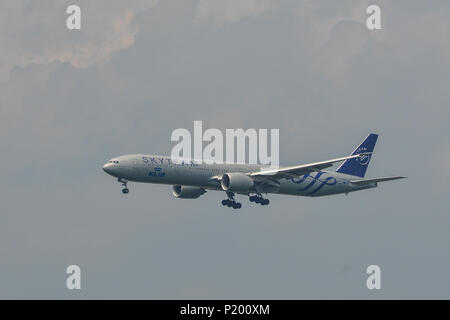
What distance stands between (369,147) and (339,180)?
856 centimetres

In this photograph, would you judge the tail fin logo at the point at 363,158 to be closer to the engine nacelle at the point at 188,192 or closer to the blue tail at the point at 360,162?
the blue tail at the point at 360,162

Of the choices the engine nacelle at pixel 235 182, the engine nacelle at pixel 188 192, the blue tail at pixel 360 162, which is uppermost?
the blue tail at pixel 360 162

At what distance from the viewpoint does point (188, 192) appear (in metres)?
143

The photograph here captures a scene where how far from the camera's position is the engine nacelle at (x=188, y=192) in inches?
5620

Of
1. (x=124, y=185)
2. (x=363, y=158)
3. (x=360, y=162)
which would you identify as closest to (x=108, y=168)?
(x=124, y=185)

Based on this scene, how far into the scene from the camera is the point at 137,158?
12738cm


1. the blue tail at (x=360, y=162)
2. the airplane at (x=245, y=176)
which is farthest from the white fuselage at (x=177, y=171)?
the blue tail at (x=360, y=162)

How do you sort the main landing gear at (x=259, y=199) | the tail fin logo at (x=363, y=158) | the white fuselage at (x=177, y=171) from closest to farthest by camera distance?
the white fuselage at (x=177, y=171), the main landing gear at (x=259, y=199), the tail fin logo at (x=363, y=158)

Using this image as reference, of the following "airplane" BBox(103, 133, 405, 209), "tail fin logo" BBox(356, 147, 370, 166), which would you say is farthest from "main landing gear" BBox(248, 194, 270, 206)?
"tail fin logo" BBox(356, 147, 370, 166)

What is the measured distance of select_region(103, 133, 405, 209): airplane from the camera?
5005 inches

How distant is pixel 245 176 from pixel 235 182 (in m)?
2.50
